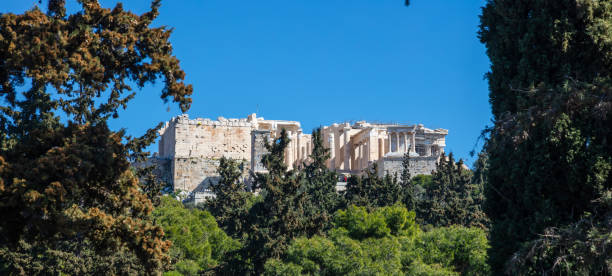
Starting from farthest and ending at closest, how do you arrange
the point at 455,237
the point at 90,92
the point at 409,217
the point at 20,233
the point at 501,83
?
the point at 409,217 < the point at 455,237 < the point at 501,83 < the point at 90,92 < the point at 20,233

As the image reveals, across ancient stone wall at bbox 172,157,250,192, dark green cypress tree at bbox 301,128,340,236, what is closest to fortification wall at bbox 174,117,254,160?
ancient stone wall at bbox 172,157,250,192

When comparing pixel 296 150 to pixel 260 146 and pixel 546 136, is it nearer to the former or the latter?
pixel 260 146

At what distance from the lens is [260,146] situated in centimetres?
6556

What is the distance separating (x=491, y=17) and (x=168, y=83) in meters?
6.98

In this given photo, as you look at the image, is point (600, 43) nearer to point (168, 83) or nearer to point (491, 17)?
point (491, 17)

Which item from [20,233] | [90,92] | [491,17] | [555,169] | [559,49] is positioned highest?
[491,17]

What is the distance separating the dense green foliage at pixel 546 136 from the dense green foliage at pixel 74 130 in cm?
587

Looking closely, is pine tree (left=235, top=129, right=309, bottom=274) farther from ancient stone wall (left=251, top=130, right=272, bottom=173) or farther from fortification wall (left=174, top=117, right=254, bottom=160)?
fortification wall (left=174, top=117, right=254, bottom=160)

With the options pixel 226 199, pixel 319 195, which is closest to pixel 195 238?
pixel 226 199

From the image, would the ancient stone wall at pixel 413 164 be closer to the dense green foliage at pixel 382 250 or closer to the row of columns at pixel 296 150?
the row of columns at pixel 296 150

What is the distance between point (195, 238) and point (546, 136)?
24.0 meters

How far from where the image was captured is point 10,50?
43.5 feet

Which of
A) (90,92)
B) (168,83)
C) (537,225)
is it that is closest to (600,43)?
(537,225)

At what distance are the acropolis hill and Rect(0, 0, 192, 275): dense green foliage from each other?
42788 mm
